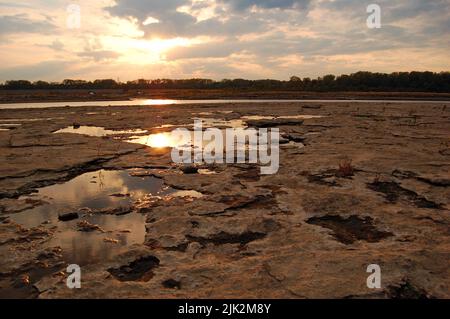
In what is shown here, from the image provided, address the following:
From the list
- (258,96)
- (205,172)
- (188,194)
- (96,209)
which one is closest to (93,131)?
(205,172)

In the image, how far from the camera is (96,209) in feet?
20.1

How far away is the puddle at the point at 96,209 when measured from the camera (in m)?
4.70

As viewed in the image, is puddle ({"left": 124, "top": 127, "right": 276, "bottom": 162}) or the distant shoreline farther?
the distant shoreline

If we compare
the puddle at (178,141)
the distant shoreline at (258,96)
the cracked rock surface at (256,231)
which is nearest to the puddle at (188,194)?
the cracked rock surface at (256,231)

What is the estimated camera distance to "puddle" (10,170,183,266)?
15.4 feet

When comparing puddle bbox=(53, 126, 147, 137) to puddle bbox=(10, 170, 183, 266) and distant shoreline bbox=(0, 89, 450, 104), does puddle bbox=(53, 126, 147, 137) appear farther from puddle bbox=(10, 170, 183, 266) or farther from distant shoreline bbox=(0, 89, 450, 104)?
distant shoreline bbox=(0, 89, 450, 104)

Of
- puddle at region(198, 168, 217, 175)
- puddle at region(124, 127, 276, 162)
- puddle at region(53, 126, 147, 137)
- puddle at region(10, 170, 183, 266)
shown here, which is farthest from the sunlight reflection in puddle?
puddle at region(53, 126, 147, 137)

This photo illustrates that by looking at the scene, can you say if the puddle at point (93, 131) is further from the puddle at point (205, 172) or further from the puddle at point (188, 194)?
the puddle at point (188, 194)

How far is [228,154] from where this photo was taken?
10.3 m

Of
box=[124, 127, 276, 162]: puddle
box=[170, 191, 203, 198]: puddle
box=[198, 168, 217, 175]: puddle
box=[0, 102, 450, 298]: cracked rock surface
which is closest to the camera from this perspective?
box=[0, 102, 450, 298]: cracked rock surface

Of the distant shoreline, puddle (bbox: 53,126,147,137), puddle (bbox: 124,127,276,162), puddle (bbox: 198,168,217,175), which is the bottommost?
puddle (bbox: 198,168,217,175)

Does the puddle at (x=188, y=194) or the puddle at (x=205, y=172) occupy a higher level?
the puddle at (x=205, y=172)
